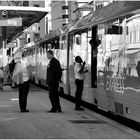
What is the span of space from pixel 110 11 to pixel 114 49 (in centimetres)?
128

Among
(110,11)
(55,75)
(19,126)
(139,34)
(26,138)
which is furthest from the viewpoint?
(55,75)

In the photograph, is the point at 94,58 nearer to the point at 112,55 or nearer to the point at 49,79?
the point at 49,79

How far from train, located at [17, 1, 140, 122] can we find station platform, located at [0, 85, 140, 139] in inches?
15.5

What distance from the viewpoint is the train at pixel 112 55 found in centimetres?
935

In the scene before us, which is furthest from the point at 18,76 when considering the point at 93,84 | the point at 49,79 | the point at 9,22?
the point at 9,22

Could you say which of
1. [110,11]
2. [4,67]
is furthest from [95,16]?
[4,67]

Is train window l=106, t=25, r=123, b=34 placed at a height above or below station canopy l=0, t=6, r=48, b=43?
below

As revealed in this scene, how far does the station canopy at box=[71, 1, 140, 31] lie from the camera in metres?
9.78

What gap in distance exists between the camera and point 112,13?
11.1 meters

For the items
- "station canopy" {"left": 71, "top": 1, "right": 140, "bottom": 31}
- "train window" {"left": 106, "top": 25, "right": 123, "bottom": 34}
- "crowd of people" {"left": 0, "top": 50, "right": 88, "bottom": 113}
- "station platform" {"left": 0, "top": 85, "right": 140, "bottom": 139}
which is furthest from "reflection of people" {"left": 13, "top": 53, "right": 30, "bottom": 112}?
"train window" {"left": 106, "top": 25, "right": 123, "bottom": 34}

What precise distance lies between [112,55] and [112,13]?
3.61ft

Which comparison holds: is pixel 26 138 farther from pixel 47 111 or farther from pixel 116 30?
pixel 47 111

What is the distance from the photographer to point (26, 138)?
8500 millimetres

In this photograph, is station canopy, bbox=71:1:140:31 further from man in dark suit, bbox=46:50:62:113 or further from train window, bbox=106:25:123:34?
man in dark suit, bbox=46:50:62:113
